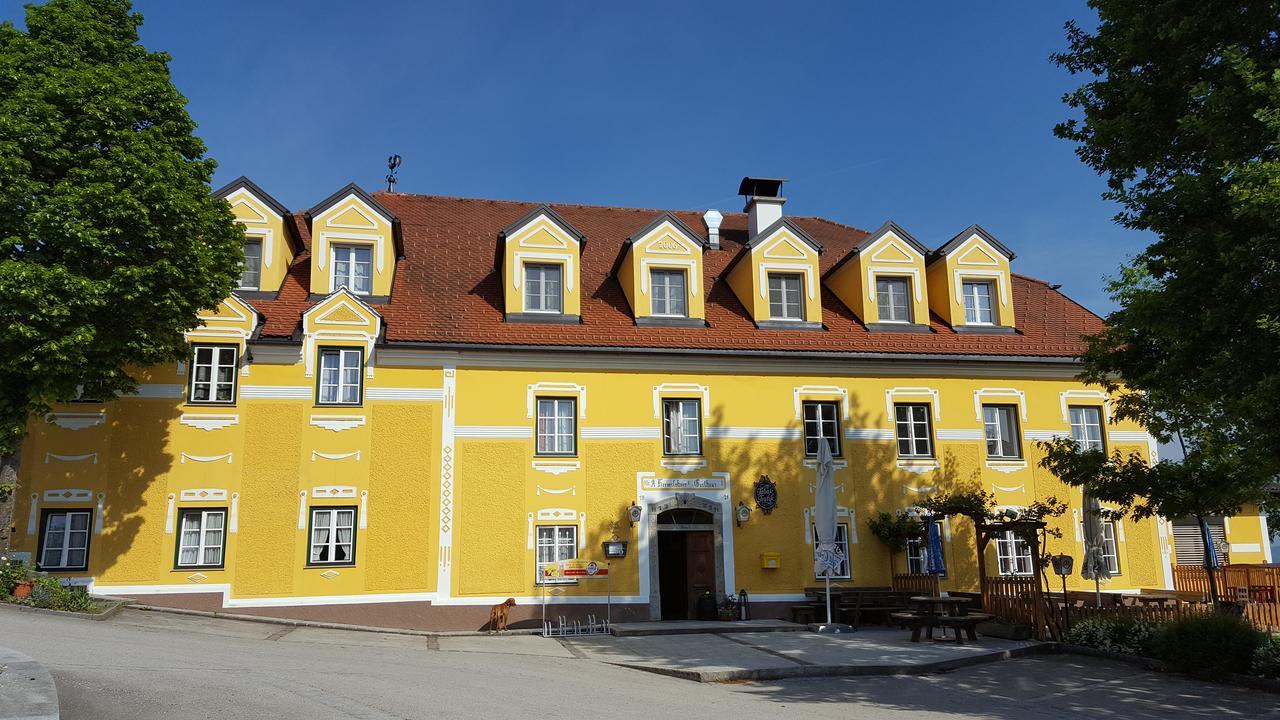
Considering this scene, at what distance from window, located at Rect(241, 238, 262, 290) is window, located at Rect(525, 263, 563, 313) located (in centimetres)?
A: 596

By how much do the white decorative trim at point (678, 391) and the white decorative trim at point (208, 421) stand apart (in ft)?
29.3

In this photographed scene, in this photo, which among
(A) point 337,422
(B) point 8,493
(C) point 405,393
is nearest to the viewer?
(B) point 8,493

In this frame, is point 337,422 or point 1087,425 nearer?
point 337,422

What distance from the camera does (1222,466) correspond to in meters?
14.3

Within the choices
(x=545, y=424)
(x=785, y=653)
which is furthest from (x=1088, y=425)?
(x=545, y=424)

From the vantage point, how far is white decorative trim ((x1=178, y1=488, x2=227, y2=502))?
1839 centimetres

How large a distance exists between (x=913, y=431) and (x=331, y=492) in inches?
527

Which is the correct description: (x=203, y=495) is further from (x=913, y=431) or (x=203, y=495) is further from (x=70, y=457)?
(x=913, y=431)

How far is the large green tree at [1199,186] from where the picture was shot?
10.1 m

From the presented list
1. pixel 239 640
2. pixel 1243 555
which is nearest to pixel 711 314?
pixel 239 640

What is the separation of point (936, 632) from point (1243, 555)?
12771 millimetres

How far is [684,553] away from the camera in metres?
21.0

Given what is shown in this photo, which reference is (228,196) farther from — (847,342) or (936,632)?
(936,632)

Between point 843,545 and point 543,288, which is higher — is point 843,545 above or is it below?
below
